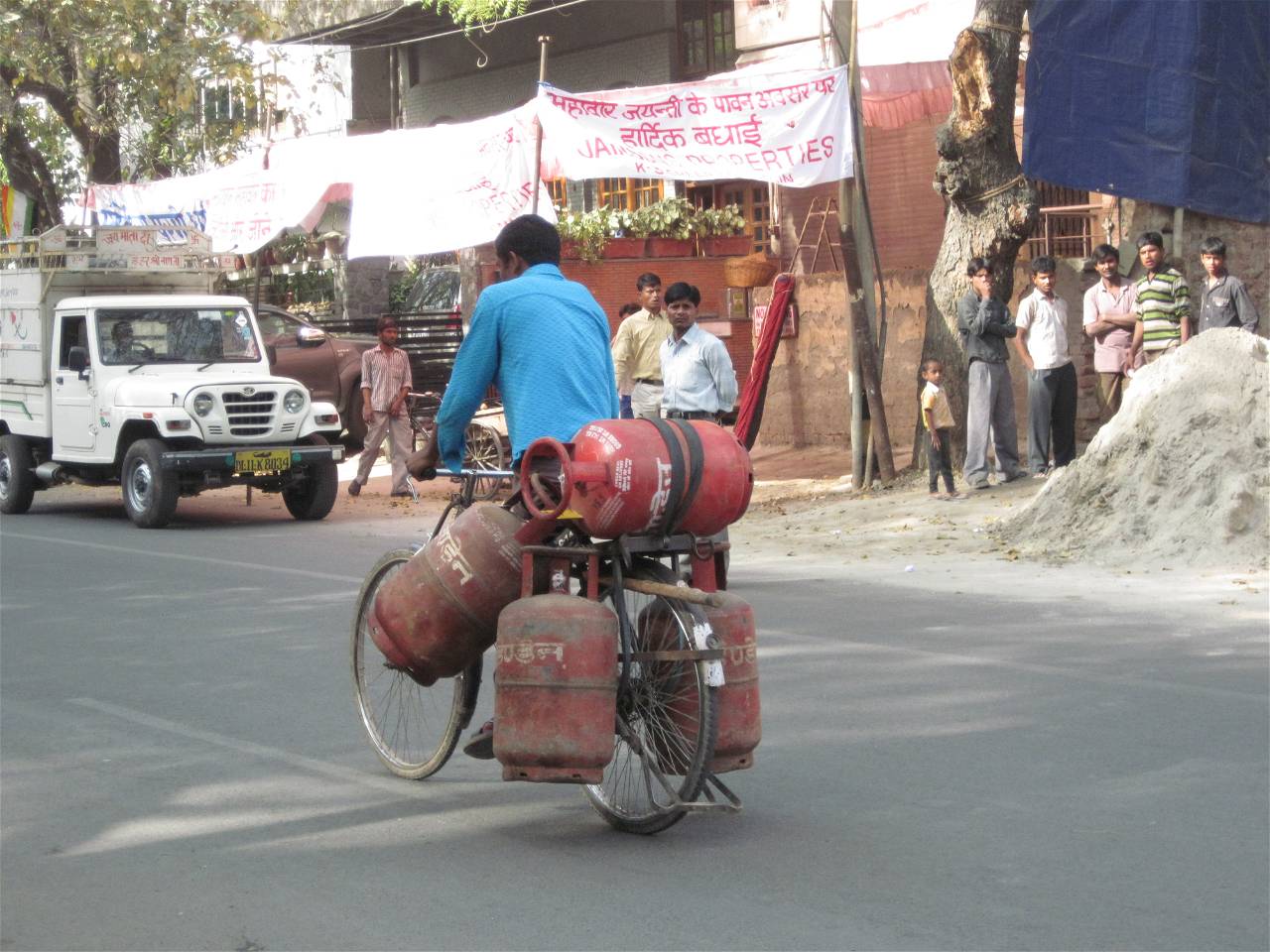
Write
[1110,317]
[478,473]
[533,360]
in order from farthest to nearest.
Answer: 1. [1110,317]
2. [478,473]
3. [533,360]

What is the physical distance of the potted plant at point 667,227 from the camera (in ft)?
74.0

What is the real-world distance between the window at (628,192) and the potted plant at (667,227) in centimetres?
454

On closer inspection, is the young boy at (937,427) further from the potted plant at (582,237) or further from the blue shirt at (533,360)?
the blue shirt at (533,360)

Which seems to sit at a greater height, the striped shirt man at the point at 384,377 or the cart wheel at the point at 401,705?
the striped shirt man at the point at 384,377

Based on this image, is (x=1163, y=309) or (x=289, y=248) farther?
(x=289, y=248)

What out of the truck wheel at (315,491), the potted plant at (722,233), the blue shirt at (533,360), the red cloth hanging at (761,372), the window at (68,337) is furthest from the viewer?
the potted plant at (722,233)

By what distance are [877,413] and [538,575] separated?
10.3 m

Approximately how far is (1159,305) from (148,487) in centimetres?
924

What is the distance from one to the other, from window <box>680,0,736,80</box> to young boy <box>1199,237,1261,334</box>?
45.7 ft

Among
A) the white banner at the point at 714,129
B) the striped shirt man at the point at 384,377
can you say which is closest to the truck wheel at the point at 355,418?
the striped shirt man at the point at 384,377

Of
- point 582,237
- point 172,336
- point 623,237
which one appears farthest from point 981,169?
point 623,237

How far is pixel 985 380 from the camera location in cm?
1430

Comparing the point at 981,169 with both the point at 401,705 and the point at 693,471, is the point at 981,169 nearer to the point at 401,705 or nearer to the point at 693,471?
the point at 401,705

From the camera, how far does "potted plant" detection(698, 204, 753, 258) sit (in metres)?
23.0
